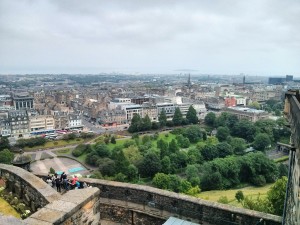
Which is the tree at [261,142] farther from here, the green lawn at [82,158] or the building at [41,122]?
the building at [41,122]

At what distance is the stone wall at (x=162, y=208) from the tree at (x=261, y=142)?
5831 centimetres

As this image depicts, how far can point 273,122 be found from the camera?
72.7 meters

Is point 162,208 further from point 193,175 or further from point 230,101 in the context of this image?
point 230,101

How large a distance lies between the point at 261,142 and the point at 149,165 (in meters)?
28.5

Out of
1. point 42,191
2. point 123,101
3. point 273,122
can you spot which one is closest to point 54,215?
point 42,191

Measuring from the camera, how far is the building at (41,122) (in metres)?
77.7

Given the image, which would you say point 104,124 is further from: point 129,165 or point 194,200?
point 194,200

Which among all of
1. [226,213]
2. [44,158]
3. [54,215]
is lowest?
[44,158]

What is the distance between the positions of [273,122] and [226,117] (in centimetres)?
1203

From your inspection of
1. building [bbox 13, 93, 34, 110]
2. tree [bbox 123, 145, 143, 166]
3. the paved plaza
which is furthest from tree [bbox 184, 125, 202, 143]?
building [bbox 13, 93, 34, 110]

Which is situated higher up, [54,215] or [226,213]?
[54,215]

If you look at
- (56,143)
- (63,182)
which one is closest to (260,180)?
(63,182)

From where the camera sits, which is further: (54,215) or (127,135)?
(127,135)

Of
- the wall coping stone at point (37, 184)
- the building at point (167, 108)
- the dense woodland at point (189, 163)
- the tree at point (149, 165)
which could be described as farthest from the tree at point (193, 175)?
the building at point (167, 108)
